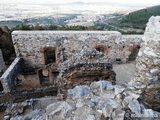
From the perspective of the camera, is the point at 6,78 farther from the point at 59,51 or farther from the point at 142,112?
the point at 142,112

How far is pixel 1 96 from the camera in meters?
7.14

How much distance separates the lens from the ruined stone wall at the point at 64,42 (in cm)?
815

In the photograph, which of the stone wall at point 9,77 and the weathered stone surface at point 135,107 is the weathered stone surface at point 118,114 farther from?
the stone wall at point 9,77

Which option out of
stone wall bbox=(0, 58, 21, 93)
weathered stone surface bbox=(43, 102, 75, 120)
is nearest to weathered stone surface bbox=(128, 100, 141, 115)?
weathered stone surface bbox=(43, 102, 75, 120)

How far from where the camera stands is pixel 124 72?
8688mm

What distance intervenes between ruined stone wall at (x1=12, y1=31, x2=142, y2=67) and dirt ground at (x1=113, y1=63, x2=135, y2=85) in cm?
101

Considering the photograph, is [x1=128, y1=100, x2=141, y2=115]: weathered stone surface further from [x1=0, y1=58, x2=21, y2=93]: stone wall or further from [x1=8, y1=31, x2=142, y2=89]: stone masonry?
[x1=0, y1=58, x2=21, y2=93]: stone wall

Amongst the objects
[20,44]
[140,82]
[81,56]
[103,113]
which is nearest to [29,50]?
[20,44]

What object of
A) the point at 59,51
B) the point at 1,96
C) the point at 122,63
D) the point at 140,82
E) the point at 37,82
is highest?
the point at 140,82

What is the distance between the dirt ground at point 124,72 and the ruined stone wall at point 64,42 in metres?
1.01

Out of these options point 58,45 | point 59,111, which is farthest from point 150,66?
point 58,45

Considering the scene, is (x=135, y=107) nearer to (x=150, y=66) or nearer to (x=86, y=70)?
(x=150, y=66)

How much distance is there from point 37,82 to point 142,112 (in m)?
8.12

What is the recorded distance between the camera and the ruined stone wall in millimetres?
8148
